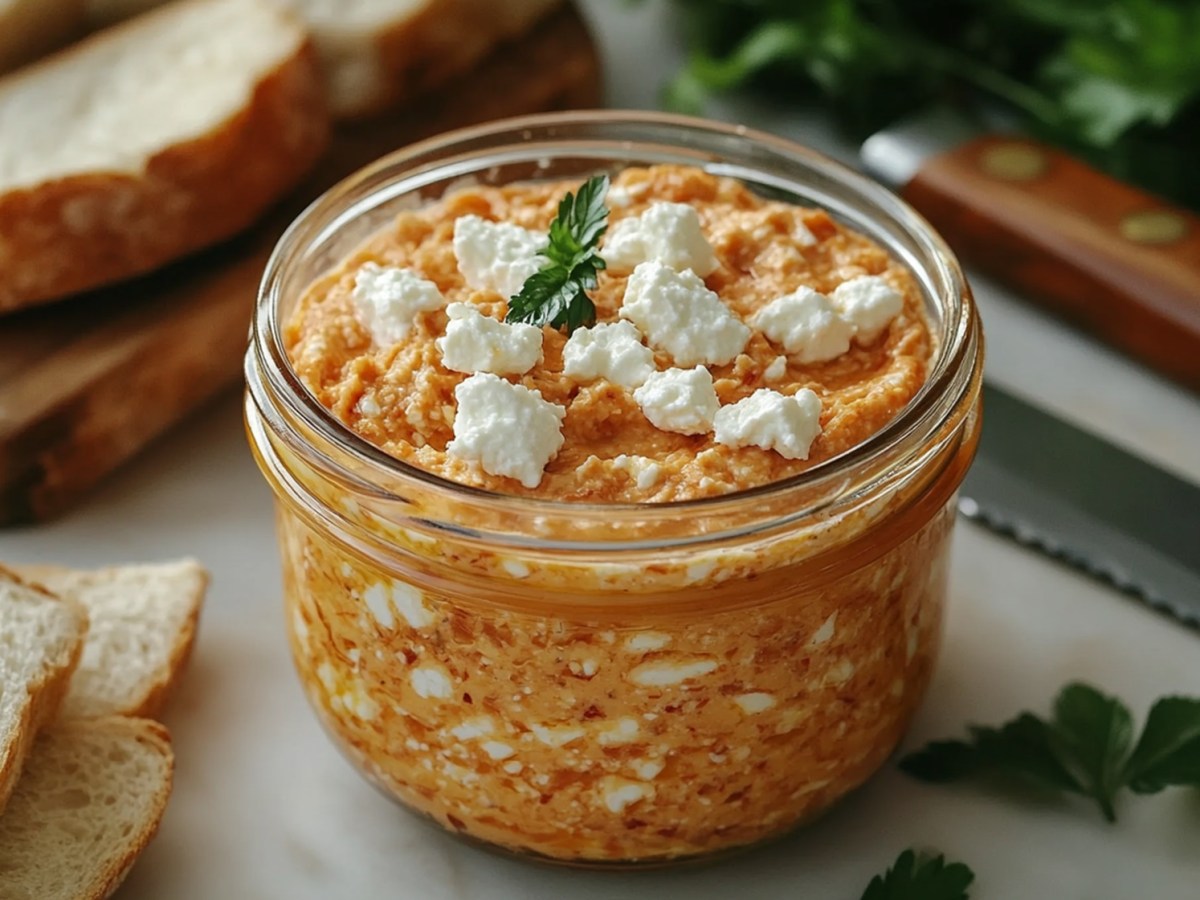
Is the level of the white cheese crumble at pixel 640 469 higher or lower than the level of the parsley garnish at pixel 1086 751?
higher

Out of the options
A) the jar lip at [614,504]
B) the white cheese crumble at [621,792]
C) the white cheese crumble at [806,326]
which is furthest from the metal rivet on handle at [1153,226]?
the white cheese crumble at [621,792]

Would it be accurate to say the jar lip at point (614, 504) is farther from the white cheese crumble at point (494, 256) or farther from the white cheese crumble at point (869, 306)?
the white cheese crumble at point (494, 256)

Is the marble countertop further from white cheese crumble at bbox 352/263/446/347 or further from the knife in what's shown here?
white cheese crumble at bbox 352/263/446/347

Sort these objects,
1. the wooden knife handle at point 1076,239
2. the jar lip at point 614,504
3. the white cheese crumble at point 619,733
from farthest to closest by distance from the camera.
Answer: the wooden knife handle at point 1076,239
the white cheese crumble at point 619,733
the jar lip at point 614,504

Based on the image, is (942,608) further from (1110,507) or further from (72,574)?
(72,574)

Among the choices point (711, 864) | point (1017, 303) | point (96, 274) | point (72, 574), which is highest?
point (96, 274)

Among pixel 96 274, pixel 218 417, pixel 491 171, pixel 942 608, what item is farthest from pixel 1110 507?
pixel 96 274

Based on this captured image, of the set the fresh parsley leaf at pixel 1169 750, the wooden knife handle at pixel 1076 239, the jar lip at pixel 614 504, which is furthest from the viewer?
the wooden knife handle at pixel 1076 239

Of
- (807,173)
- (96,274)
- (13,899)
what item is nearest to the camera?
(13,899)
